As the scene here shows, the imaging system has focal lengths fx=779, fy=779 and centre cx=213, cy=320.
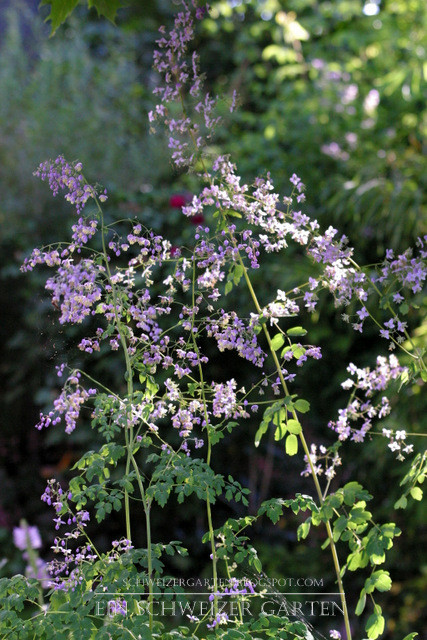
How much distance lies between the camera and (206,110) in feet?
4.33

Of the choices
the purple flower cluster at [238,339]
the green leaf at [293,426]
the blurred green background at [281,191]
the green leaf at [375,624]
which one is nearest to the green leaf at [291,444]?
the green leaf at [293,426]

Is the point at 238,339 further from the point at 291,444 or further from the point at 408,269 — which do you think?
the point at 408,269

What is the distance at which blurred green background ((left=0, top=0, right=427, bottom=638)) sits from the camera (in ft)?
9.35

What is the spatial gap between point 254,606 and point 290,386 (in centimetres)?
79

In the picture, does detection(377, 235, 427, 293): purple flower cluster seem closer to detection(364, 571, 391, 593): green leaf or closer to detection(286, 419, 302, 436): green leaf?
detection(286, 419, 302, 436): green leaf

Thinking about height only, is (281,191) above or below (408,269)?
above

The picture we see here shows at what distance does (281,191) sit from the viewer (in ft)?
10.3

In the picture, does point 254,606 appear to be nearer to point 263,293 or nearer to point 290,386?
point 290,386

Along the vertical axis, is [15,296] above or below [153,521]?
above

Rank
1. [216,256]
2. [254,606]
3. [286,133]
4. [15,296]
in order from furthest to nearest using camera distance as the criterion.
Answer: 1. [286,133]
2. [15,296]
3. [254,606]
4. [216,256]

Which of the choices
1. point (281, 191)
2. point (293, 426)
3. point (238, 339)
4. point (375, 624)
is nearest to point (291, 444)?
point (293, 426)

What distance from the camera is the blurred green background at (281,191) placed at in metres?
2.85

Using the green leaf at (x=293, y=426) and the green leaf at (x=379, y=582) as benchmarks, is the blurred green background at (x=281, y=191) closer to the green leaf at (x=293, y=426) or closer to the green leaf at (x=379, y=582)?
the green leaf at (x=293, y=426)

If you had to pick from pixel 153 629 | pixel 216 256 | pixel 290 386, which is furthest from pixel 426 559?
pixel 216 256
